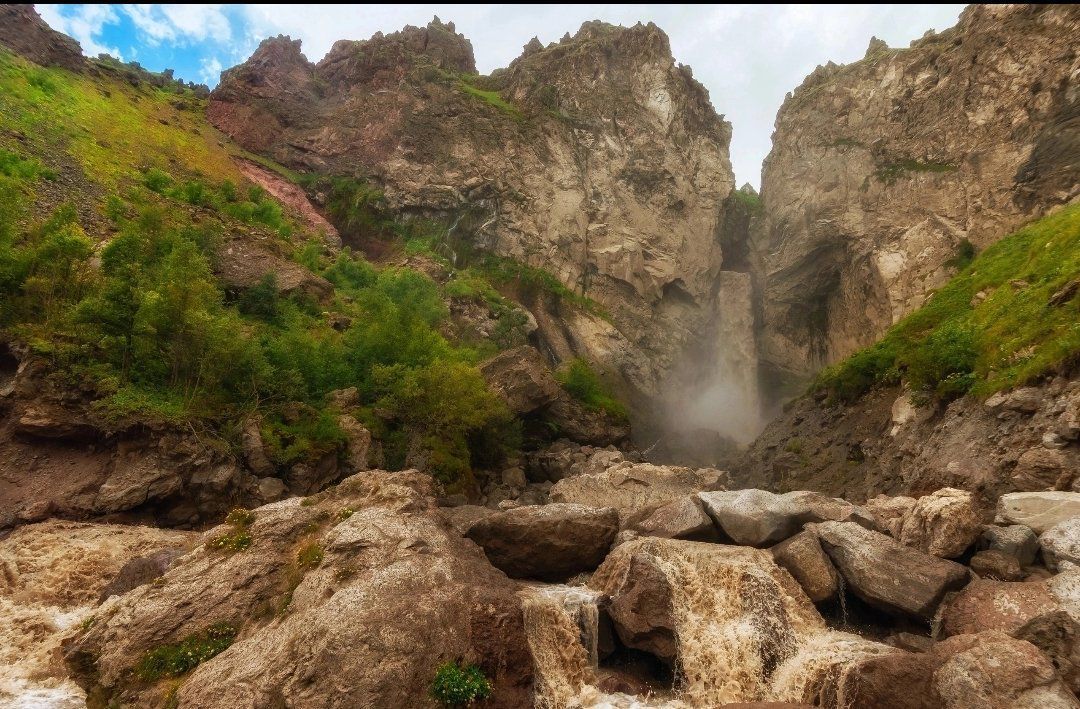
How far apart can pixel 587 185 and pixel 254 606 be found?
6029cm

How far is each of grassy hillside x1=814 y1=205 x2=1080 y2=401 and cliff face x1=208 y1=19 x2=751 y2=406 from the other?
89.9 ft

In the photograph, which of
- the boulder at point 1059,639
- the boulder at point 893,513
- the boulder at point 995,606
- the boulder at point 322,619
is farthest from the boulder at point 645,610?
the boulder at point 893,513

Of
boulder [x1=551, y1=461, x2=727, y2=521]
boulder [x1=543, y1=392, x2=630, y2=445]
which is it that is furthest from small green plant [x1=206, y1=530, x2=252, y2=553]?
boulder [x1=543, y1=392, x2=630, y2=445]

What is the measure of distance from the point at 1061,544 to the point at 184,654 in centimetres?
1939

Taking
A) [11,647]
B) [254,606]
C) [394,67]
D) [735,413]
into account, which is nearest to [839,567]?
[254,606]

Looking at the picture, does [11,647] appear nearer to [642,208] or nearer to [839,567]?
[839,567]

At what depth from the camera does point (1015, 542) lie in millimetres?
14281

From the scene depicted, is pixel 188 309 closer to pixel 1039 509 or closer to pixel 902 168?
pixel 1039 509

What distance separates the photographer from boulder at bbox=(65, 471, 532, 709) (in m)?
10.7

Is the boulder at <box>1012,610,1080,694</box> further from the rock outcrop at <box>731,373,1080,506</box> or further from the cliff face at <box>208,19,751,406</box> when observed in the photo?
the cliff face at <box>208,19,751,406</box>

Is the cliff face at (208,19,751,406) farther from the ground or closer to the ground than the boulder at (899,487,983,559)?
farther from the ground

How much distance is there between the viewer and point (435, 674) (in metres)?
11.3

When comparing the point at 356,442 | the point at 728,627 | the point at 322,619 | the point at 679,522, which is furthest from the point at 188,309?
the point at 728,627

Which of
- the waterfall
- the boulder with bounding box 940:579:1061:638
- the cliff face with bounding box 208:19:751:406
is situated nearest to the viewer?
the boulder with bounding box 940:579:1061:638
